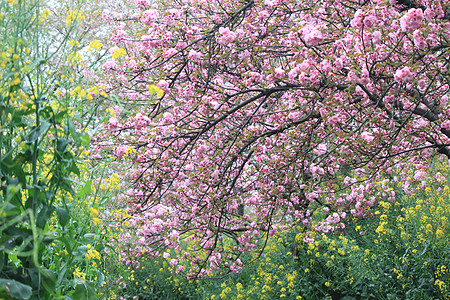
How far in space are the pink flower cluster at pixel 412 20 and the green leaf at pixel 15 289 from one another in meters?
2.35

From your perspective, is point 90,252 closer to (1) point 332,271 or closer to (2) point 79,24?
(2) point 79,24

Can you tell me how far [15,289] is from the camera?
4.11ft

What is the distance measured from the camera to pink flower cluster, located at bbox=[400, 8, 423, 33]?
7.52 ft

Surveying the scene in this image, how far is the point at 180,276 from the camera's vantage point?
7.21 meters

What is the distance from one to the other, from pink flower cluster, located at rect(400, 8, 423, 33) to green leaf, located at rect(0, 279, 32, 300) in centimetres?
235

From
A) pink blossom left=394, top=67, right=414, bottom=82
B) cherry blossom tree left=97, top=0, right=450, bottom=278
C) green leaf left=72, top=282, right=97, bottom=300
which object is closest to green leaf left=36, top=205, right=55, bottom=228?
green leaf left=72, top=282, right=97, bottom=300

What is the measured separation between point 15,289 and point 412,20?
239cm

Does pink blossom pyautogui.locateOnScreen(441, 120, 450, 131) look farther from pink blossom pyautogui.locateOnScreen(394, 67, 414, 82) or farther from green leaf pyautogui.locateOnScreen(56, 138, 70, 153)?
green leaf pyautogui.locateOnScreen(56, 138, 70, 153)

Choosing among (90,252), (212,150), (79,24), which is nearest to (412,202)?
(212,150)

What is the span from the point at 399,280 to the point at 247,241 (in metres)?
1.82

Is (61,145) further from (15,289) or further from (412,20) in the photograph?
(412,20)

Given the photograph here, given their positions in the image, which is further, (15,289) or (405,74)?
(405,74)

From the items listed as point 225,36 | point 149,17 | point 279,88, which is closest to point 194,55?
point 225,36

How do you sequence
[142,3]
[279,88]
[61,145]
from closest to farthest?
[61,145] → [279,88] → [142,3]
